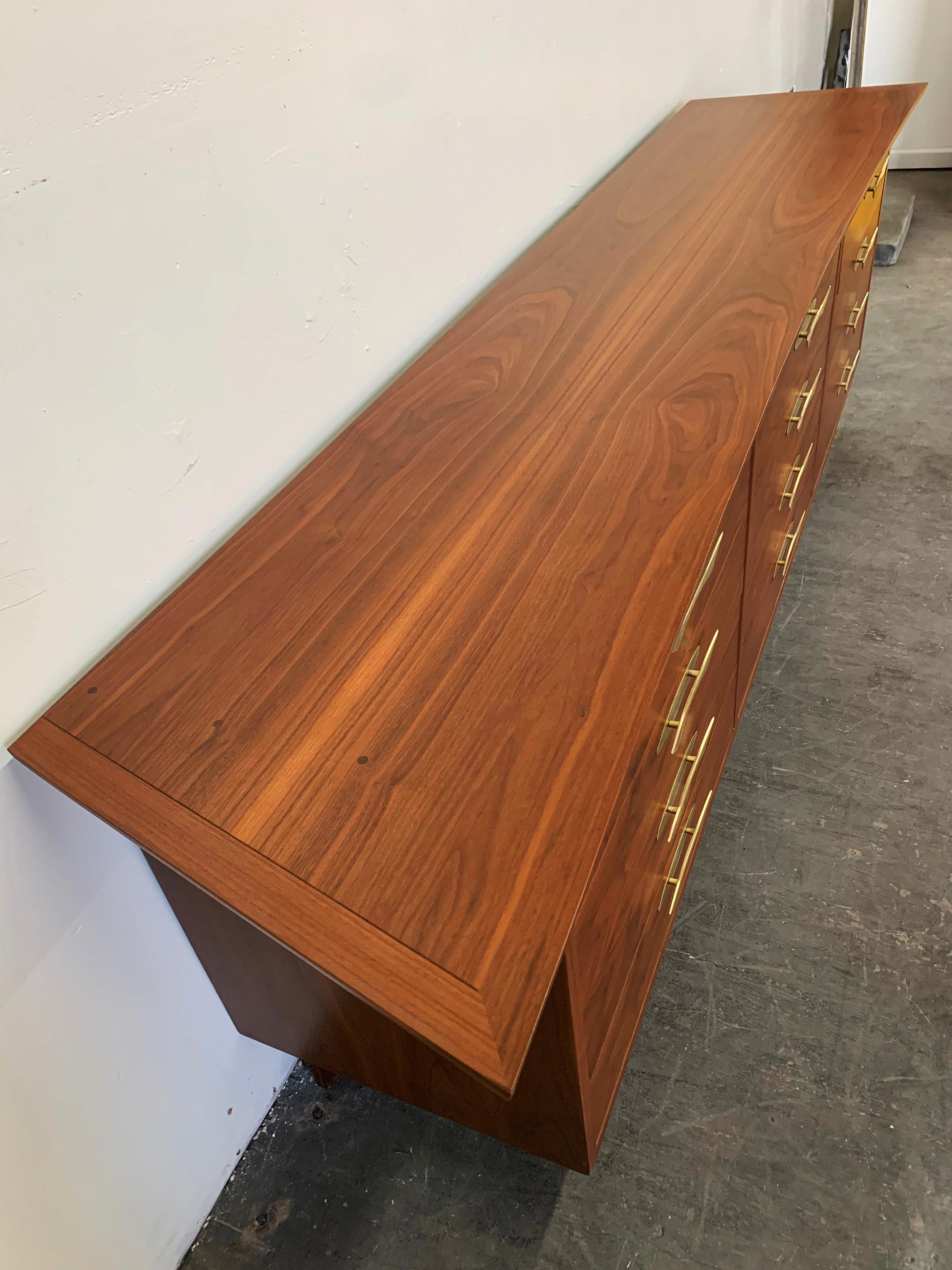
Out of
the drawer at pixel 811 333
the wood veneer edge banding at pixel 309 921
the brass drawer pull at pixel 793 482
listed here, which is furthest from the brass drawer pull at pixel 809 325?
the wood veneer edge banding at pixel 309 921

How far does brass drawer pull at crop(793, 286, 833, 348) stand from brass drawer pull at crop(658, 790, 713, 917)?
675 millimetres

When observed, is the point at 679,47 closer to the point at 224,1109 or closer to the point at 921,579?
the point at 921,579

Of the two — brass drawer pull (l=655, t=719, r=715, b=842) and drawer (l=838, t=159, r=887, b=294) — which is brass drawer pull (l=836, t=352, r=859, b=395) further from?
brass drawer pull (l=655, t=719, r=715, b=842)

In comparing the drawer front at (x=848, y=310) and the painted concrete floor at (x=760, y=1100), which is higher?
the drawer front at (x=848, y=310)

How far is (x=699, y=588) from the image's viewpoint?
871 mm

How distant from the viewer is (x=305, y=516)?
1.00 metres

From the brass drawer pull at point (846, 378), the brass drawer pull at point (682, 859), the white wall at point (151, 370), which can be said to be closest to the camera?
the white wall at point (151, 370)

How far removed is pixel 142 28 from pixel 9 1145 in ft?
3.35

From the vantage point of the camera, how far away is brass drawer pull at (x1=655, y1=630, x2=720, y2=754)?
0.90 m

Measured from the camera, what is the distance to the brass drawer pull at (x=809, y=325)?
48.9 inches

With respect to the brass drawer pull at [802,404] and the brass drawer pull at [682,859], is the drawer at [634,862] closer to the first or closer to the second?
the brass drawer pull at [682,859]

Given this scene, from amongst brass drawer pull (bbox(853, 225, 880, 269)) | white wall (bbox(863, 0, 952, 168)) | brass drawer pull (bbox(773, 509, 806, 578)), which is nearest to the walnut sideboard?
brass drawer pull (bbox(773, 509, 806, 578))

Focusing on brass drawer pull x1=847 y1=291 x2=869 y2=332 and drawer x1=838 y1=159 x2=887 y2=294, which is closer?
drawer x1=838 y1=159 x2=887 y2=294

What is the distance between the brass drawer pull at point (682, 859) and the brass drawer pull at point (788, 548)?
510 mm
